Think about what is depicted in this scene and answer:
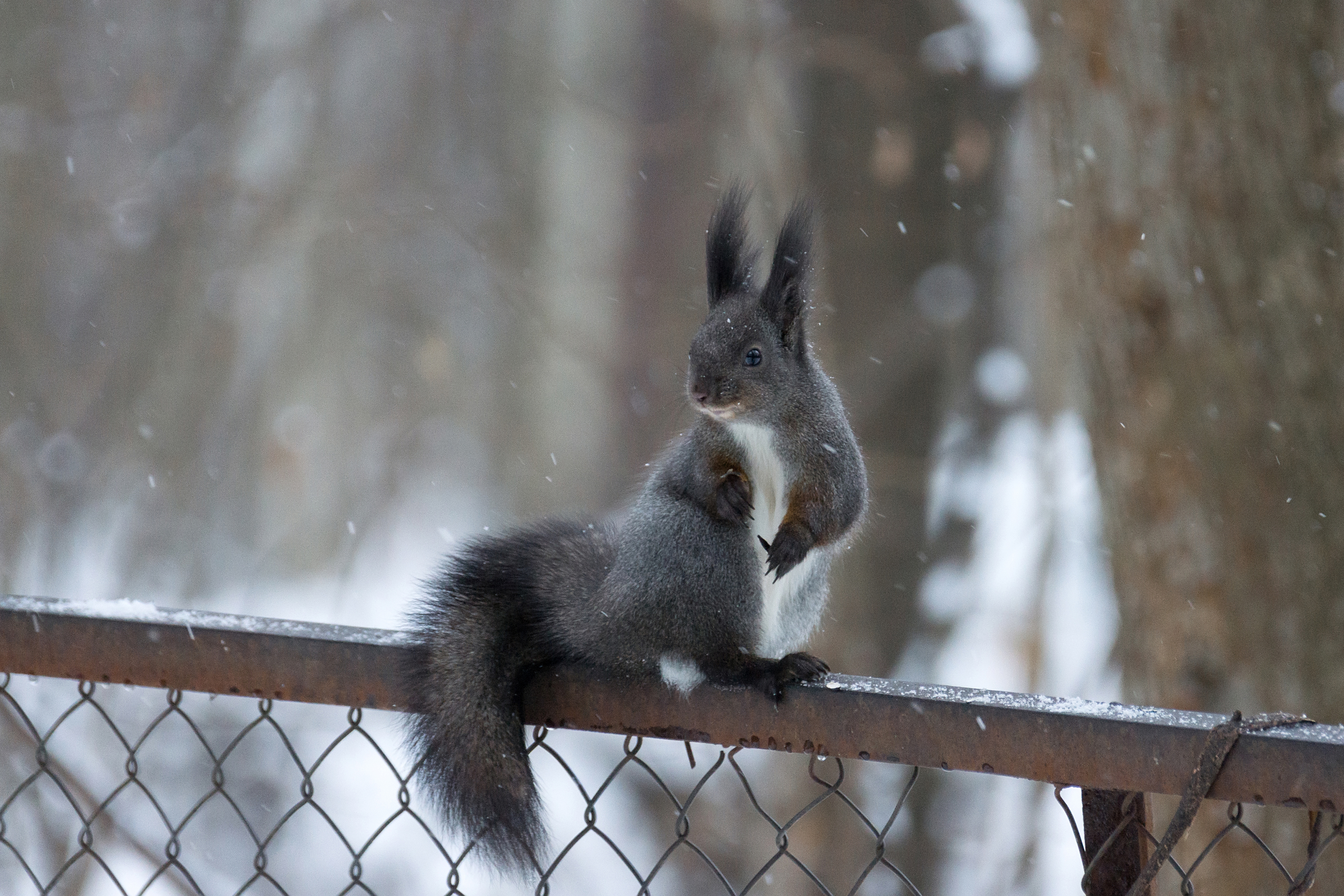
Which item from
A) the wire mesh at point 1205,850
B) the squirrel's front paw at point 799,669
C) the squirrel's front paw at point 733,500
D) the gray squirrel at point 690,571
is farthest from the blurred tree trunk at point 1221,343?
the wire mesh at point 1205,850

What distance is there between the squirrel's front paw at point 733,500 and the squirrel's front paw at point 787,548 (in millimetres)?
45

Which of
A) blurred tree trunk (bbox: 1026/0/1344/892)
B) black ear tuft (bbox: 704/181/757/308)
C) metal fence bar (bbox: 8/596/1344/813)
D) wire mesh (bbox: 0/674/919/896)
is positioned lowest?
wire mesh (bbox: 0/674/919/896)

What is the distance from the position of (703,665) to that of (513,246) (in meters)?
3.76

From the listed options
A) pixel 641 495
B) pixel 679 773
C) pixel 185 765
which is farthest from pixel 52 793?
pixel 641 495

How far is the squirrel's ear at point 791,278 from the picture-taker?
1.72 meters

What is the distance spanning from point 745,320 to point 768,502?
267mm

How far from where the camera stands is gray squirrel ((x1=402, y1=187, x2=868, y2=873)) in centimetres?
133

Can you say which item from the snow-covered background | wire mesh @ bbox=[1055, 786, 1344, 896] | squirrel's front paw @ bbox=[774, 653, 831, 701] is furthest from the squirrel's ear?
the snow-covered background

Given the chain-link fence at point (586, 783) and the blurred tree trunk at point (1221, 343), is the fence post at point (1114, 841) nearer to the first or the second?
the chain-link fence at point (586, 783)

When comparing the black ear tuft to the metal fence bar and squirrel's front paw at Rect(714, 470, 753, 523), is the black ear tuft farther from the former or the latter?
the metal fence bar

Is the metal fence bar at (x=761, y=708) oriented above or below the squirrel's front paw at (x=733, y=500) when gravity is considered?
above

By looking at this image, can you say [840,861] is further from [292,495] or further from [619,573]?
[292,495]

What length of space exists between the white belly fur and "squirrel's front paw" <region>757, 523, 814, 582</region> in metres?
0.04

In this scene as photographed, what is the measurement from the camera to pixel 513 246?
200 inches
